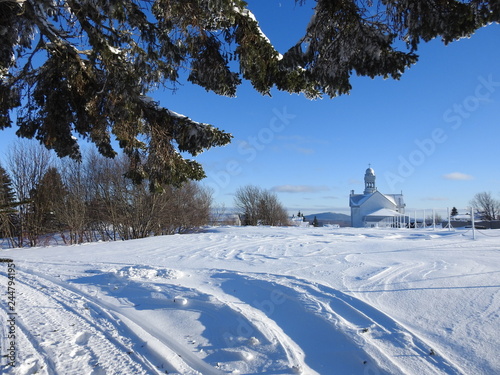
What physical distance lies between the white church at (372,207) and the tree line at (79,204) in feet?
102

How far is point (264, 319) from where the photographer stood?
184 inches

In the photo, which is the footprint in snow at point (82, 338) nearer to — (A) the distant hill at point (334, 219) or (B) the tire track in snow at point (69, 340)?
(B) the tire track in snow at point (69, 340)

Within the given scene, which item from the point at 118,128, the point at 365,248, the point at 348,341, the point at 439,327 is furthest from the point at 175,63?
the point at 365,248

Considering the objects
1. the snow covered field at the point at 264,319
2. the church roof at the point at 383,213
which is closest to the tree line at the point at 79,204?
the snow covered field at the point at 264,319

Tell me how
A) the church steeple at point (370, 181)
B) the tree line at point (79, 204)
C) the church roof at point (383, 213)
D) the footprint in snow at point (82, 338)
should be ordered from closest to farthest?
the footprint in snow at point (82, 338), the tree line at point (79, 204), the church roof at point (383, 213), the church steeple at point (370, 181)

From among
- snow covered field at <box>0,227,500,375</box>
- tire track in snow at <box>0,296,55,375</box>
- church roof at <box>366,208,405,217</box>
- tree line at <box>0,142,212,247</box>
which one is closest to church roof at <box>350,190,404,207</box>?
church roof at <box>366,208,405,217</box>

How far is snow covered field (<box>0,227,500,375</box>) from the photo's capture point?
3.42 m

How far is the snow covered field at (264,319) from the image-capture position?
3416 mm

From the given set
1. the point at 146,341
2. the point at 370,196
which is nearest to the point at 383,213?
the point at 370,196

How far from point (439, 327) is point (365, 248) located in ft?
21.7

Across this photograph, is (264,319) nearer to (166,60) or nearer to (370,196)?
(166,60)

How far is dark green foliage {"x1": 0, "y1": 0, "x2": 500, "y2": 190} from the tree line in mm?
18358

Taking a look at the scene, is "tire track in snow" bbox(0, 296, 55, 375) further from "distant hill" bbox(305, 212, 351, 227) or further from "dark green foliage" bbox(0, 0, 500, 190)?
"distant hill" bbox(305, 212, 351, 227)

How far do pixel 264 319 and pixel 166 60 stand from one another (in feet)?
12.8
